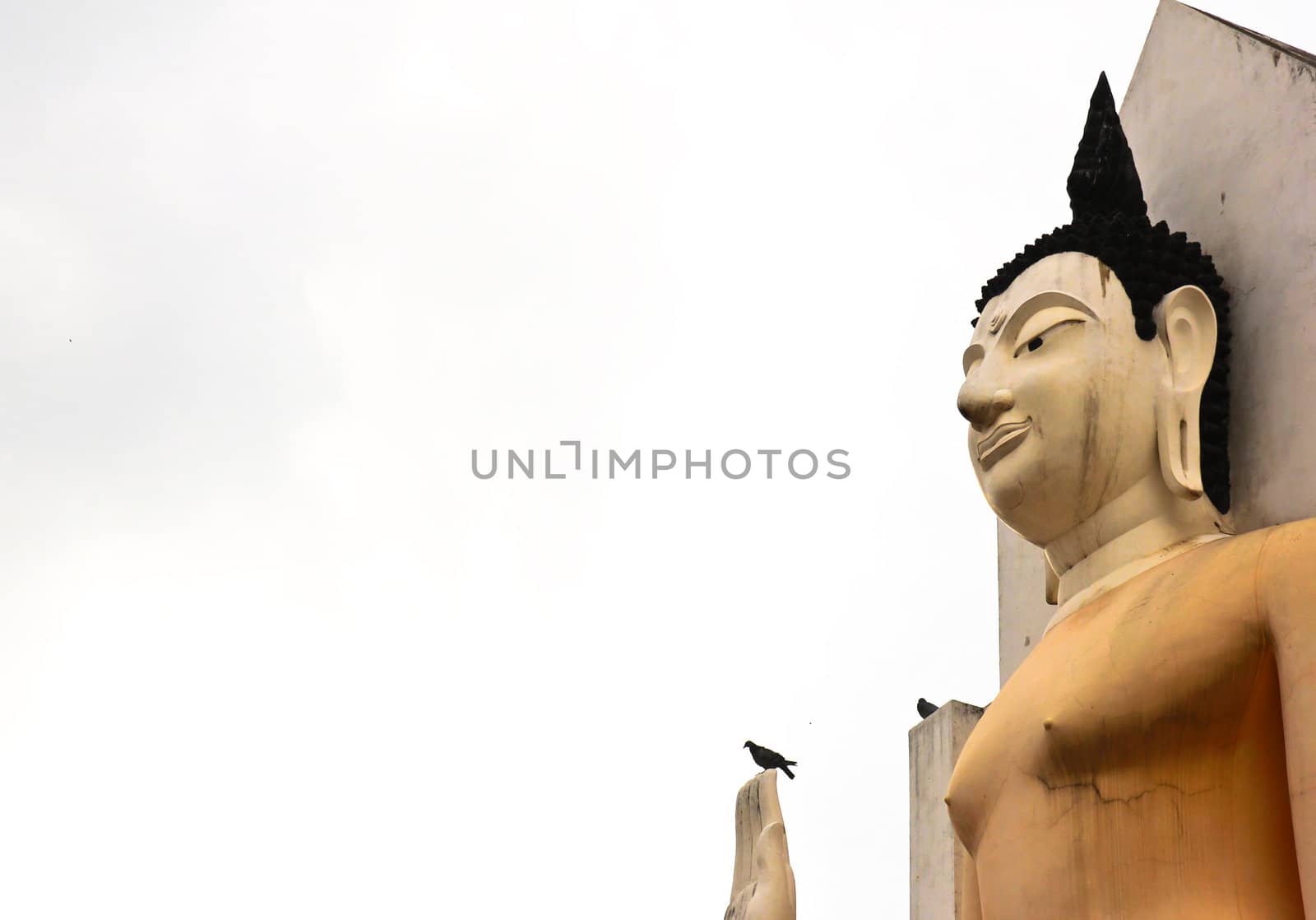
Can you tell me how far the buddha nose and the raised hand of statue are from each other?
2.87 metres

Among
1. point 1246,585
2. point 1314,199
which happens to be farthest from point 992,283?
point 1246,585

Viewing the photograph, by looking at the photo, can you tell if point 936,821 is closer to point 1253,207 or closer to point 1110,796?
point 1110,796

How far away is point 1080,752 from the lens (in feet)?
18.3

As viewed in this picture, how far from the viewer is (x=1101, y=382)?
239 inches

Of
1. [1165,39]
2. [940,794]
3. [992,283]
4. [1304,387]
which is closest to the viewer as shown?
[1304,387]

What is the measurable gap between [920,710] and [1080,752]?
439cm

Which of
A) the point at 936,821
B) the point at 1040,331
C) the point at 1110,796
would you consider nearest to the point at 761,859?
the point at 936,821

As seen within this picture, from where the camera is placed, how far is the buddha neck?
6059 mm

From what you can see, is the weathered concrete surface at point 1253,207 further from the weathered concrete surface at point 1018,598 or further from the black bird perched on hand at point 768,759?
the black bird perched on hand at point 768,759

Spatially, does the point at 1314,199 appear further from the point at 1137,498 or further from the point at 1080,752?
the point at 1080,752

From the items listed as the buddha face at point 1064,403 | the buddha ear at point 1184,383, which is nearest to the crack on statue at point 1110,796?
the buddha face at point 1064,403

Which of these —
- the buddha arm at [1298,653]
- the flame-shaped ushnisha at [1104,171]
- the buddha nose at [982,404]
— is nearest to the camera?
the buddha arm at [1298,653]

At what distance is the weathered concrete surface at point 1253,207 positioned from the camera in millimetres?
6047

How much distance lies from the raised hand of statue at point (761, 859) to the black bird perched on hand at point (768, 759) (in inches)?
5.8
